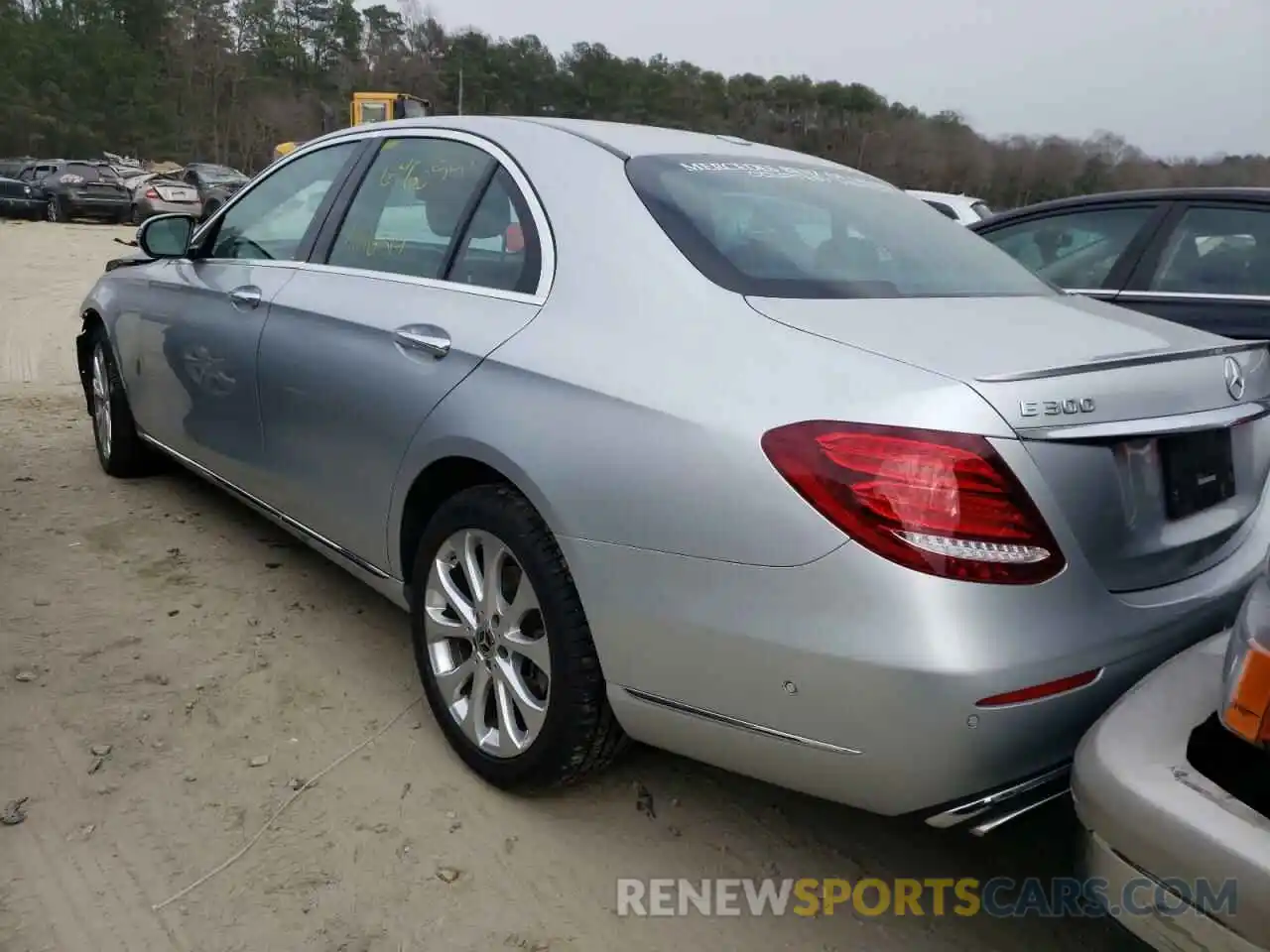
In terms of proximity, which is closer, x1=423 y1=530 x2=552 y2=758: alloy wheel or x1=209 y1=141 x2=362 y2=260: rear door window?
x1=423 y1=530 x2=552 y2=758: alloy wheel

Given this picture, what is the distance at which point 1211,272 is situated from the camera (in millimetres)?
Result: 4141

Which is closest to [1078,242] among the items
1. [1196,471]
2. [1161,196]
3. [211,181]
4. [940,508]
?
[1161,196]

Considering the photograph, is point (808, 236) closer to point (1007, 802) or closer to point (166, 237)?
point (1007, 802)

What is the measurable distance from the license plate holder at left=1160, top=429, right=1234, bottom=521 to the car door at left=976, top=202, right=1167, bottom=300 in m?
2.35

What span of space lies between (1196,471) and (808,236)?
960 mm

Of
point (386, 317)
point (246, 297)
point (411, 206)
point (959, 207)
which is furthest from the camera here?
point (959, 207)

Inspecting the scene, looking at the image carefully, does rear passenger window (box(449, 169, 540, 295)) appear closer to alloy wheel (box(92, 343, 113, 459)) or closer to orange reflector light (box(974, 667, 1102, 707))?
orange reflector light (box(974, 667, 1102, 707))

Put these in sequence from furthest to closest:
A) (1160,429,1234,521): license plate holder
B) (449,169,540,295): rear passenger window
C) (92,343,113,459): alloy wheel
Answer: (92,343,113,459): alloy wheel
(449,169,540,295): rear passenger window
(1160,429,1234,521): license plate holder

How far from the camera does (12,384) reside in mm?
6723

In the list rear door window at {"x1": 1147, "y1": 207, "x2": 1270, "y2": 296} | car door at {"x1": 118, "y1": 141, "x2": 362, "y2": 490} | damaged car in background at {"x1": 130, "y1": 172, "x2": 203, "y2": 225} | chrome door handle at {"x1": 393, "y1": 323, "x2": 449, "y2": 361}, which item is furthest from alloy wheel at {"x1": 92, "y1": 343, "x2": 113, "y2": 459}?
damaged car in background at {"x1": 130, "y1": 172, "x2": 203, "y2": 225}

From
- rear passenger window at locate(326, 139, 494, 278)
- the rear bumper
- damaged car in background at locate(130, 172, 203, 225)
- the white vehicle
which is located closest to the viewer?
the rear bumper

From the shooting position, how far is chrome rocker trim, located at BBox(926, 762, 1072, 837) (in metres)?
1.73

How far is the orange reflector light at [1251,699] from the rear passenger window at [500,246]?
159 cm

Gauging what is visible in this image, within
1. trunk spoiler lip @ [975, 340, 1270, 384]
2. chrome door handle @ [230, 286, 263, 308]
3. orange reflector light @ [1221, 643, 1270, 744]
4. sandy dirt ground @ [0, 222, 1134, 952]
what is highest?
trunk spoiler lip @ [975, 340, 1270, 384]
